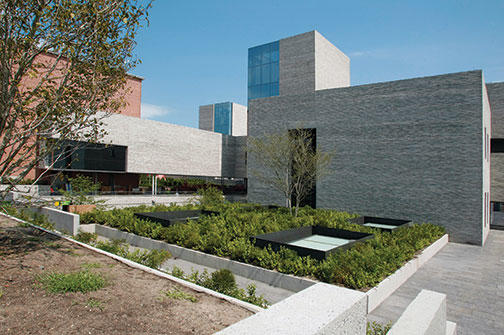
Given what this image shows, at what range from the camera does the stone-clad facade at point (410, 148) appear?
44.4 feet

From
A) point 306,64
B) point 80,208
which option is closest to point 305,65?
point 306,64

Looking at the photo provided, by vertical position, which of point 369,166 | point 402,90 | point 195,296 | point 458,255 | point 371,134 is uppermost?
point 402,90

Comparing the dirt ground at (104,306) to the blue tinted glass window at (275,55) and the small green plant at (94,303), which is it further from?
the blue tinted glass window at (275,55)

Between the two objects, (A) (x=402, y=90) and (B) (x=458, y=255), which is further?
(A) (x=402, y=90)

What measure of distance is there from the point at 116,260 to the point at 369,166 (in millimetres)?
13227

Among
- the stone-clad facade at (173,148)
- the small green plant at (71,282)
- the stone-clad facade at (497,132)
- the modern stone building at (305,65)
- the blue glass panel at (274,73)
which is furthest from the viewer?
the blue glass panel at (274,73)

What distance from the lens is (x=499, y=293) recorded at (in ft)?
23.6

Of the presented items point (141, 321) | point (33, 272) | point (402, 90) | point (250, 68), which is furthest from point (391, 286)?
point (250, 68)

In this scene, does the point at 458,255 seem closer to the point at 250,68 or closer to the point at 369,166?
the point at 369,166

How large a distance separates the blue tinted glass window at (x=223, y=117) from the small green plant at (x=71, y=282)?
5812 cm

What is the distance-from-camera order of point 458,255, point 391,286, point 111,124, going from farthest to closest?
point 111,124 < point 458,255 < point 391,286

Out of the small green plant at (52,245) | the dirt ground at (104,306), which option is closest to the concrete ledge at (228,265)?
the dirt ground at (104,306)

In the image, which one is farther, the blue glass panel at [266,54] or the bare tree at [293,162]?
the blue glass panel at [266,54]

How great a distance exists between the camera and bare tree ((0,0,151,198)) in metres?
5.51
